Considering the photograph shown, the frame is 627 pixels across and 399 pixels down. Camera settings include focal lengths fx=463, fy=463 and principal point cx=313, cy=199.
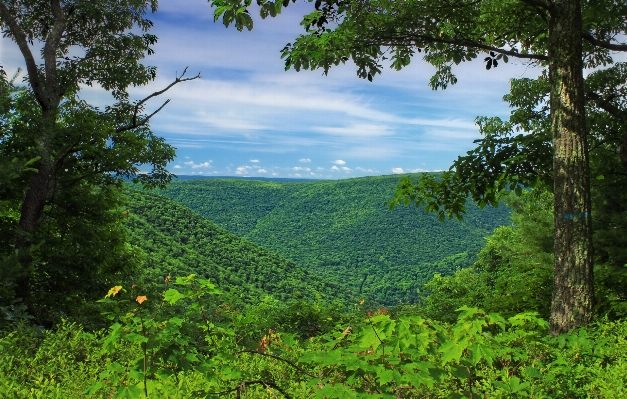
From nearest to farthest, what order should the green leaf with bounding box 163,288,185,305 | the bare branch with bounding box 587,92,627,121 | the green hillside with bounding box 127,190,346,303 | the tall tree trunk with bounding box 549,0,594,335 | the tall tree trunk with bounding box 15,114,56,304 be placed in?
the green leaf with bounding box 163,288,185,305 → the tall tree trunk with bounding box 549,0,594,335 → the bare branch with bounding box 587,92,627,121 → the tall tree trunk with bounding box 15,114,56,304 → the green hillside with bounding box 127,190,346,303

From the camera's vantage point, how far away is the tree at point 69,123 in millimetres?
9188

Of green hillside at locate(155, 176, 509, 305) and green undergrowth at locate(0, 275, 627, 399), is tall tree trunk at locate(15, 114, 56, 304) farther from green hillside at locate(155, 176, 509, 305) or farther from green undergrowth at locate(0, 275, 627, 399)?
green hillside at locate(155, 176, 509, 305)

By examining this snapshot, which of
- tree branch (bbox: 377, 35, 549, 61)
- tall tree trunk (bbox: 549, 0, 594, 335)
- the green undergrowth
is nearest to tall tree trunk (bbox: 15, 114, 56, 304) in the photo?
the green undergrowth

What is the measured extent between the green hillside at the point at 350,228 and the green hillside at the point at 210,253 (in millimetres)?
12386

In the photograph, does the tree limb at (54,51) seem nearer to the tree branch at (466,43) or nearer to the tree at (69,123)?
the tree at (69,123)

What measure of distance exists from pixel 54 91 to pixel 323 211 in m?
93.3

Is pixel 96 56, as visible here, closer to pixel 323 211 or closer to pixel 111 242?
pixel 111 242

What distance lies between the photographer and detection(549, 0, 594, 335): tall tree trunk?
5.29m

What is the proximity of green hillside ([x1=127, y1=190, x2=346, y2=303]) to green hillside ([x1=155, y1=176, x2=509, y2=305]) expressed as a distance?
40.6 ft

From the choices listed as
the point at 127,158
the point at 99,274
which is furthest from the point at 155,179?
the point at 99,274

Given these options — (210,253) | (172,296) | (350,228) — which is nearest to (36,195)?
(172,296)

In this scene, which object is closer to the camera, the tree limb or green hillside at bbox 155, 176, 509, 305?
the tree limb

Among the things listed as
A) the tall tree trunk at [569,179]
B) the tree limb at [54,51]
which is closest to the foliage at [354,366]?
the tall tree trunk at [569,179]

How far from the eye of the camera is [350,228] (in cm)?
9275
